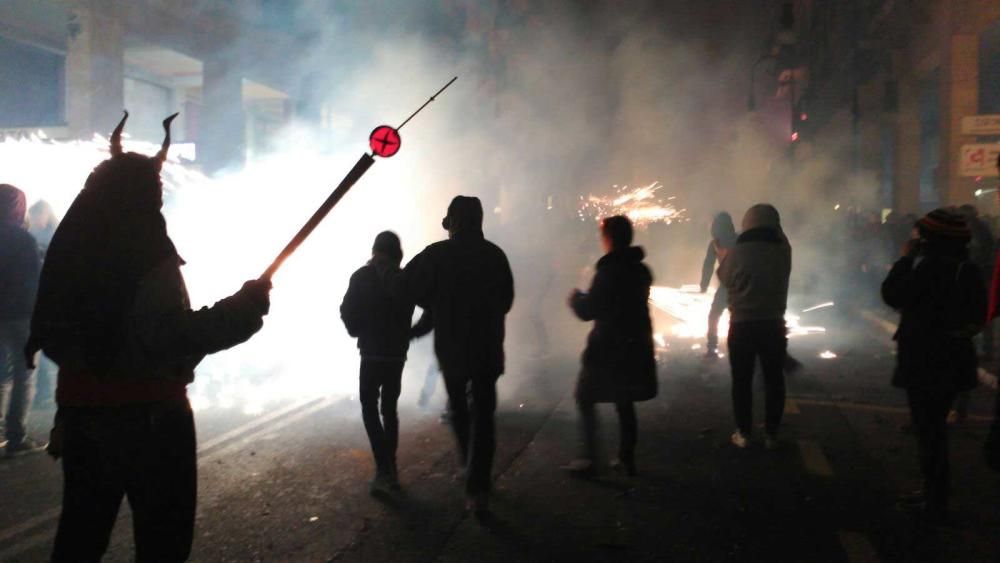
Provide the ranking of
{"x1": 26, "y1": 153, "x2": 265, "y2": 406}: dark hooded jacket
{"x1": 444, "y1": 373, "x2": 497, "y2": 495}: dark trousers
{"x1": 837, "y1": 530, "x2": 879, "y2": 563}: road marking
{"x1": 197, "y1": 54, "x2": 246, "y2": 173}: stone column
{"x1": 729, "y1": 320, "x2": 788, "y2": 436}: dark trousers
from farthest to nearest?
{"x1": 197, "y1": 54, "x2": 246, "y2": 173}: stone column < {"x1": 729, "y1": 320, "x2": 788, "y2": 436}: dark trousers < {"x1": 444, "y1": 373, "x2": 497, "y2": 495}: dark trousers < {"x1": 837, "y1": 530, "x2": 879, "y2": 563}: road marking < {"x1": 26, "y1": 153, "x2": 265, "y2": 406}: dark hooded jacket

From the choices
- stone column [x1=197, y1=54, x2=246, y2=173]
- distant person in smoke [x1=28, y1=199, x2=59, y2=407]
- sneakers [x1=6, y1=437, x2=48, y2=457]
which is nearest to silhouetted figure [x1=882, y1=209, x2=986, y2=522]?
sneakers [x1=6, y1=437, x2=48, y2=457]

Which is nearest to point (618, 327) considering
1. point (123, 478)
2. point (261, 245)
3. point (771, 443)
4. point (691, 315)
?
point (771, 443)

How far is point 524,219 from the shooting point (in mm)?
10688

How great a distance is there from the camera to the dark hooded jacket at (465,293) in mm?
3729

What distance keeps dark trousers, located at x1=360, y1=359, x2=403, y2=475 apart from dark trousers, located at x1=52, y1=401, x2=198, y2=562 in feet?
6.87

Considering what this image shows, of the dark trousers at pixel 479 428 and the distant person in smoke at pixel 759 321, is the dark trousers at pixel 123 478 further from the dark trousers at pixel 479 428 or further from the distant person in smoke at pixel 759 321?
the distant person in smoke at pixel 759 321

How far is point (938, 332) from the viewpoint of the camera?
360 centimetres

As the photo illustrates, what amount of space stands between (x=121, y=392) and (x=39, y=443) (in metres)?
3.87

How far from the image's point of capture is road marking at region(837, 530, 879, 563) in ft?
10.6

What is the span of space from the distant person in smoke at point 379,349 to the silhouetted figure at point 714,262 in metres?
4.29

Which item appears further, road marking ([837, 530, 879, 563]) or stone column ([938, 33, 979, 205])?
stone column ([938, 33, 979, 205])

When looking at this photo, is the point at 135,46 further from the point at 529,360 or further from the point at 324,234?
the point at 529,360

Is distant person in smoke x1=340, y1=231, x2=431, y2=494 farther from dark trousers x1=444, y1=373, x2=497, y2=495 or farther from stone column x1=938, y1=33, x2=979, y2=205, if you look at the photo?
A: stone column x1=938, y1=33, x2=979, y2=205

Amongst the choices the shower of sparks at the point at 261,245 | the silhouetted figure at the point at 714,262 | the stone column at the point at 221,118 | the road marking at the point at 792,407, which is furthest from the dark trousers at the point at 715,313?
the stone column at the point at 221,118
